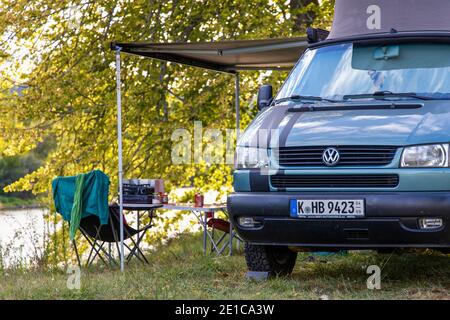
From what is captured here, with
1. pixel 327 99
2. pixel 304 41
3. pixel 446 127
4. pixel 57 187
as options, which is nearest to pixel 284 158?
pixel 327 99

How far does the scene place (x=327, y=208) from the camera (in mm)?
6410

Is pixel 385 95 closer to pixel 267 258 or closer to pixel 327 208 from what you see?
pixel 327 208

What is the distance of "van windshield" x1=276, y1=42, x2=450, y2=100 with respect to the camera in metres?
6.97

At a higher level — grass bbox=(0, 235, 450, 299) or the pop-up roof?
the pop-up roof

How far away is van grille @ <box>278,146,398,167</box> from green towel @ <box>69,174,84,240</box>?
9.71ft

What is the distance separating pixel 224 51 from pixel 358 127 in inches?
119

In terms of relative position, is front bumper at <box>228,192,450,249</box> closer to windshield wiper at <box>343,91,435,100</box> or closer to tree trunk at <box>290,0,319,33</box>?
windshield wiper at <box>343,91,435,100</box>

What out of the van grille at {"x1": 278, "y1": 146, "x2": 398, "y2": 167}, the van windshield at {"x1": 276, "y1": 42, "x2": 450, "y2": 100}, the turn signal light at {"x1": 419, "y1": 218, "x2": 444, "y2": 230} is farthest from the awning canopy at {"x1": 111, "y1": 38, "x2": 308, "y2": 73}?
the turn signal light at {"x1": 419, "y1": 218, "x2": 444, "y2": 230}

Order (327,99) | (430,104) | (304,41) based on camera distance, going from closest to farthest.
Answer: (430,104)
(327,99)
(304,41)

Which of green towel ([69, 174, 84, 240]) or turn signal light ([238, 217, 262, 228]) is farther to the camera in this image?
green towel ([69, 174, 84, 240])

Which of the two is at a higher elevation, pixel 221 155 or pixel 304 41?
pixel 304 41
